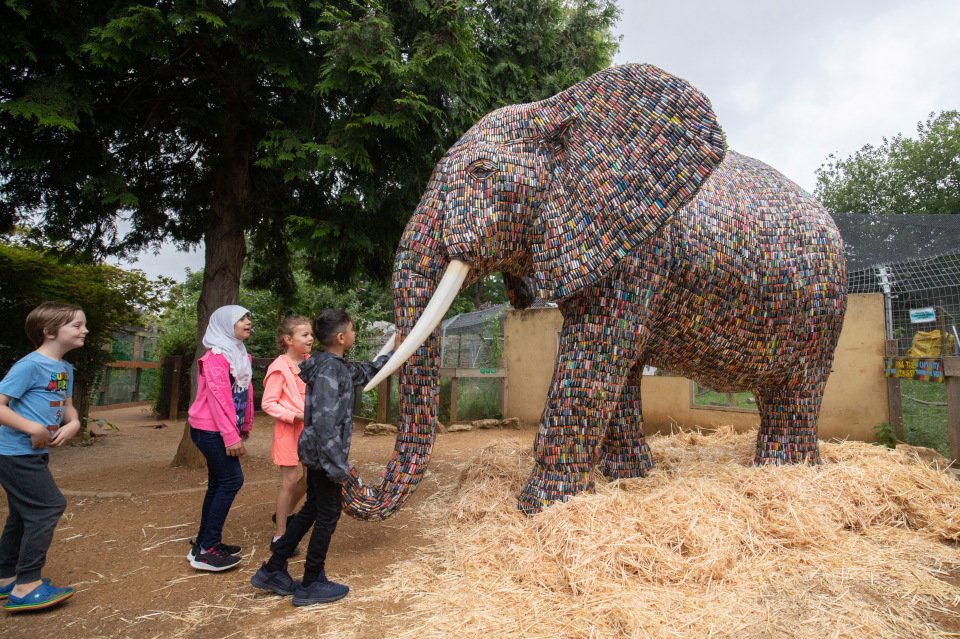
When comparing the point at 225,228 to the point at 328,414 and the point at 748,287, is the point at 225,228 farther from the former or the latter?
the point at 748,287

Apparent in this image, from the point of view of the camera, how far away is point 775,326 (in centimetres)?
406

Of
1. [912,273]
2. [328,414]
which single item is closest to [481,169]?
[328,414]

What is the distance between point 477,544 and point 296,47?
4767mm

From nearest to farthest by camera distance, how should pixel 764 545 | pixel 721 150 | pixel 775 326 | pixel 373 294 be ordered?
1. pixel 764 545
2. pixel 721 150
3. pixel 775 326
4. pixel 373 294

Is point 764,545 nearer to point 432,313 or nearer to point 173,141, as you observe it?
point 432,313

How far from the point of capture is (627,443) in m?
4.55

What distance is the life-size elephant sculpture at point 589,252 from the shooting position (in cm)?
328

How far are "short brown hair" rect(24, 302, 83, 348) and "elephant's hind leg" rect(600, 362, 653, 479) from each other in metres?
3.67

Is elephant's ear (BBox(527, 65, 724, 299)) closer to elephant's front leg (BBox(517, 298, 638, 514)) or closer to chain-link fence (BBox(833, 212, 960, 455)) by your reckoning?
elephant's front leg (BBox(517, 298, 638, 514))

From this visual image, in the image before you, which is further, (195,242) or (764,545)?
(195,242)

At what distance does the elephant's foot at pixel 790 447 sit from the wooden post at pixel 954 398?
1.95 metres

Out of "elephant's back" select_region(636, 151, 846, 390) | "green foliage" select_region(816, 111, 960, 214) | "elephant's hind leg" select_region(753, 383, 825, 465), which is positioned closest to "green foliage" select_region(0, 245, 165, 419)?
"elephant's back" select_region(636, 151, 846, 390)

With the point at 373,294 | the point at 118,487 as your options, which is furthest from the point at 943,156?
the point at 118,487

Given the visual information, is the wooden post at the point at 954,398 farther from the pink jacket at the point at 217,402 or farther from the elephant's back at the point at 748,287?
the pink jacket at the point at 217,402
